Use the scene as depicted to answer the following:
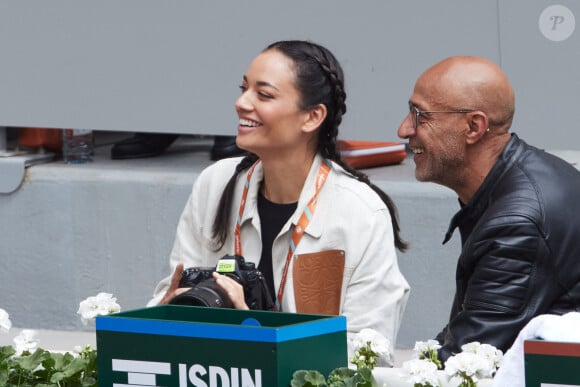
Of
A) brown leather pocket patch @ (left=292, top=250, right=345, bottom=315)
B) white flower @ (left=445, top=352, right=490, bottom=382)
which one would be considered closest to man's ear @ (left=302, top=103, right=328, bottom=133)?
brown leather pocket patch @ (left=292, top=250, right=345, bottom=315)

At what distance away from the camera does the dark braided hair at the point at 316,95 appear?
3.62 metres

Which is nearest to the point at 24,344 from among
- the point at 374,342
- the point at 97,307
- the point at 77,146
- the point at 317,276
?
the point at 97,307

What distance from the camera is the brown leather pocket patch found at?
11.5ft

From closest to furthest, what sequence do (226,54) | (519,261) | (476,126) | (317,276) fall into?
(519,261)
(476,126)
(317,276)
(226,54)

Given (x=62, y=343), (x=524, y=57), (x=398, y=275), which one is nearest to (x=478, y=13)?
(x=524, y=57)

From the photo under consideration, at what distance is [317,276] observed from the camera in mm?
3510

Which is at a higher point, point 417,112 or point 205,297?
point 417,112

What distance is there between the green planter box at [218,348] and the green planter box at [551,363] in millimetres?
367

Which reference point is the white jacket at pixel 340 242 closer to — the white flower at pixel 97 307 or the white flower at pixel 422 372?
the white flower at pixel 97 307

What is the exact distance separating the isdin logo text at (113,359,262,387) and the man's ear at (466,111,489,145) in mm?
1280

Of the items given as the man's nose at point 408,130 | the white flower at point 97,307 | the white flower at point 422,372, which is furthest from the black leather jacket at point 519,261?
the white flower at point 97,307

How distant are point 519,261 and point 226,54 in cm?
293

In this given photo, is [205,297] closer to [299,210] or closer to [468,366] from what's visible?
[299,210]

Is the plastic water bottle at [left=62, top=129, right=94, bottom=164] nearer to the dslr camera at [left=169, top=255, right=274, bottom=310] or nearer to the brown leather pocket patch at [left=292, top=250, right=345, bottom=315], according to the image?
the brown leather pocket patch at [left=292, top=250, right=345, bottom=315]
